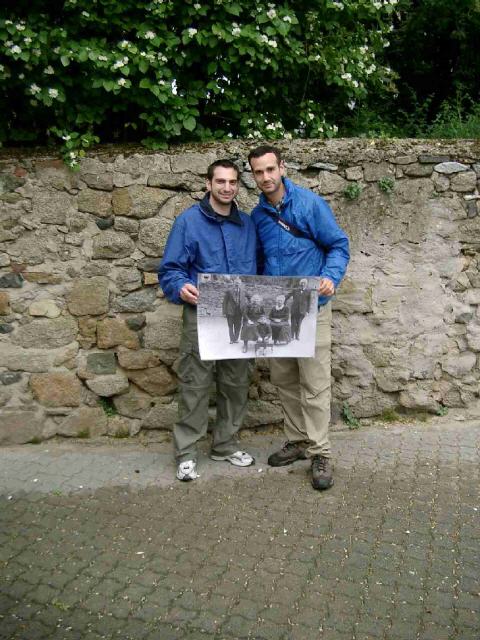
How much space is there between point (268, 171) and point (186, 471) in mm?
1824

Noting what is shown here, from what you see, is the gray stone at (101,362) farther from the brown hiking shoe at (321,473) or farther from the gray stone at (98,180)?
the brown hiking shoe at (321,473)

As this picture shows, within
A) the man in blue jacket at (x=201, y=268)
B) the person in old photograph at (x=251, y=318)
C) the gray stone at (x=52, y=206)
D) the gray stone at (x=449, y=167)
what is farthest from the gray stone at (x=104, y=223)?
the gray stone at (x=449, y=167)

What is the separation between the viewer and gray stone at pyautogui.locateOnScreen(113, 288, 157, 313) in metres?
4.20

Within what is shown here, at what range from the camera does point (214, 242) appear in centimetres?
356

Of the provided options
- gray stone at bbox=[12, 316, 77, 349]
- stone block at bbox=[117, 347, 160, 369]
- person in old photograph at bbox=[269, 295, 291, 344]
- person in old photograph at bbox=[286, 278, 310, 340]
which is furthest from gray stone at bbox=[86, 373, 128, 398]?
person in old photograph at bbox=[286, 278, 310, 340]

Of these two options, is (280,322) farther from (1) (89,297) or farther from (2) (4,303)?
(2) (4,303)

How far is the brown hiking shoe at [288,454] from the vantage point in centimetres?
388

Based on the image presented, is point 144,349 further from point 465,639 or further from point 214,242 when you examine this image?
point 465,639

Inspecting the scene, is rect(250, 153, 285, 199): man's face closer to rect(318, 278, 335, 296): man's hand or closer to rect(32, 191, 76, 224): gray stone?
rect(318, 278, 335, 296): man's hand

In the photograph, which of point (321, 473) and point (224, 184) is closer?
Answer: point (224, 184)

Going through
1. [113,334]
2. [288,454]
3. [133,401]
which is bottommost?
[288,454]

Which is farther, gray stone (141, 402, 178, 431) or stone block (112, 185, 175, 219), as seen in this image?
gray stone (141, 402, 178, 431)

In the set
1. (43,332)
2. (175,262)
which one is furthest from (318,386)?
(43,332)

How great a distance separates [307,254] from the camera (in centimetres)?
357
